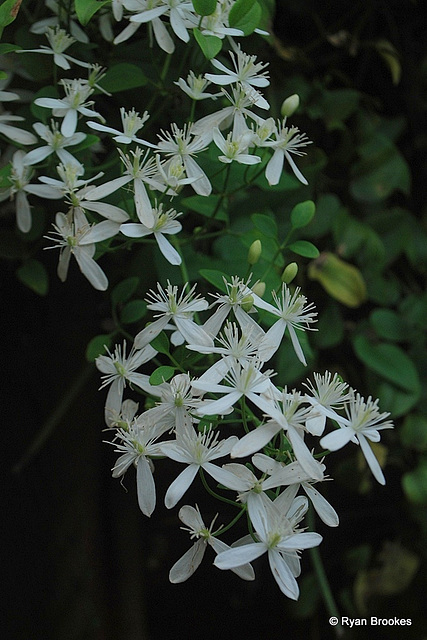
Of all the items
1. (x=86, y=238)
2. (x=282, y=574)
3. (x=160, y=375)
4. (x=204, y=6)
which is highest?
(x=204, y=6)

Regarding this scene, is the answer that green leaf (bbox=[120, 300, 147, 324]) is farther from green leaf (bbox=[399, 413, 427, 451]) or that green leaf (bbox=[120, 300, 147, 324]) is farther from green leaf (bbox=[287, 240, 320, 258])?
green leaf (bbox=[399, 413, 427, 451])

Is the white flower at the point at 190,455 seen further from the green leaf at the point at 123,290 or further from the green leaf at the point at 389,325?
the green leaf at the point at 389,325

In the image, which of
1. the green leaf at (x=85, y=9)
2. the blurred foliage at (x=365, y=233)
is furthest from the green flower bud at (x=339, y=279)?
the green leaf at (x=85, y=9)

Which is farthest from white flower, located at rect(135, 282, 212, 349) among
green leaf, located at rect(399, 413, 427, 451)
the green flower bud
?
green leaf, located at rect(399, 413, 427, 451)

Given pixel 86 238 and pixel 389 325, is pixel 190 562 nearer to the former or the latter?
pixel 86 238

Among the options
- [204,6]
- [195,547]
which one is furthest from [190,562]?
[204,6]

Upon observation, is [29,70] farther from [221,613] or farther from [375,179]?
[221,613]
